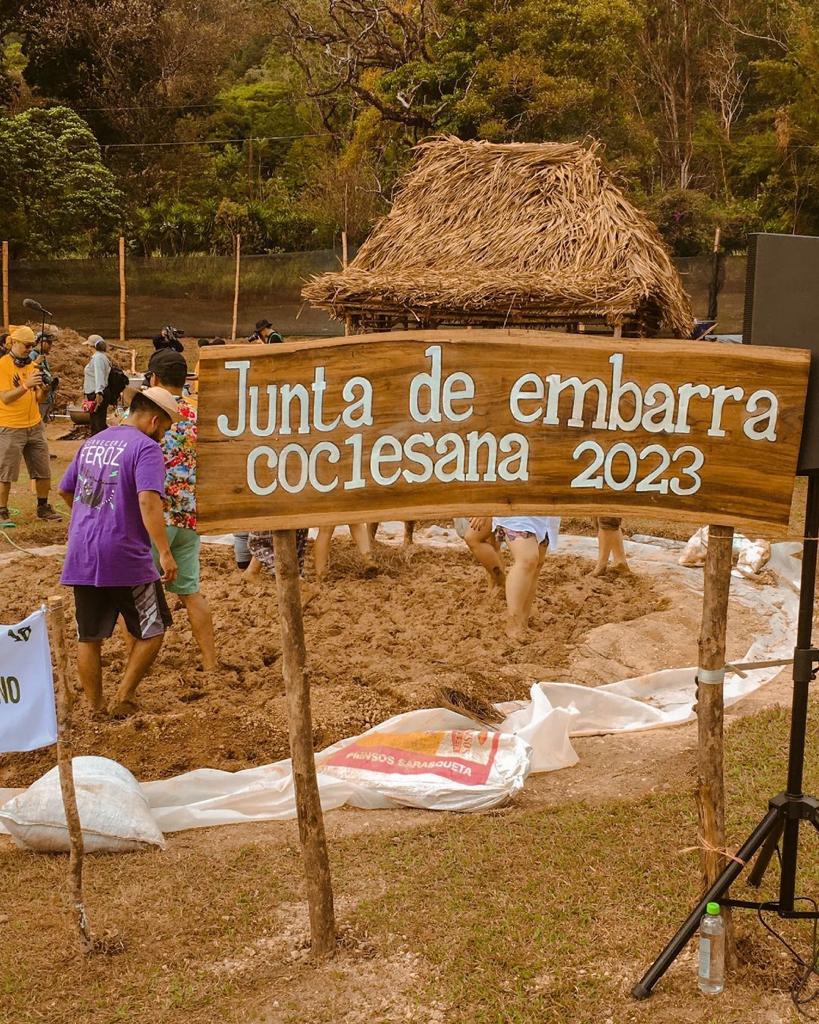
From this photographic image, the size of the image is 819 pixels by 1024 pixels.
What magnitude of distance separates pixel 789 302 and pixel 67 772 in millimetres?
2581

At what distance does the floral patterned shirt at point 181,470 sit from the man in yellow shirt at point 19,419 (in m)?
3.80

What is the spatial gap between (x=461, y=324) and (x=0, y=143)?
1905cm

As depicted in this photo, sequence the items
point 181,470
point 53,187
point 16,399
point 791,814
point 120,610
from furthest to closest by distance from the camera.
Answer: point 53,187
point 16,399
point 181,470
point 120,610
point 791,814

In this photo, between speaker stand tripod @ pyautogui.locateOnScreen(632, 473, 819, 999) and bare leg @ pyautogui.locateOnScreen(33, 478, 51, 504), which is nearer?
speaker stand tripod @ pyautogui.locateOnScreen(632, 473, 819, 999)

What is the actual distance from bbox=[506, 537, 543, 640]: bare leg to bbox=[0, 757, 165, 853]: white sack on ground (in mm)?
3039

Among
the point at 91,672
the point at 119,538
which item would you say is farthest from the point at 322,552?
the point at 119,538

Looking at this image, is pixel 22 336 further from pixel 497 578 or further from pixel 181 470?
pixel 497 578

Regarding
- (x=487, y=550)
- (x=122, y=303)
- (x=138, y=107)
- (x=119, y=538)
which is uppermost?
(x=138, y=107)

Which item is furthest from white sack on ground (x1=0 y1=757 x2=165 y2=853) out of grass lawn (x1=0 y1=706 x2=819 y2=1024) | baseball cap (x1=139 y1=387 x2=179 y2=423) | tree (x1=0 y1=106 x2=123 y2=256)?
tree (x1=0 y1=106 x2=123 y2=256)

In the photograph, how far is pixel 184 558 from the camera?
596 cm

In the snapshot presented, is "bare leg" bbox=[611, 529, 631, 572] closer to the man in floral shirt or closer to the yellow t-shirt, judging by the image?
the man in floral shirt

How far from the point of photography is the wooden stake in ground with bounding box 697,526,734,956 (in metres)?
3.21

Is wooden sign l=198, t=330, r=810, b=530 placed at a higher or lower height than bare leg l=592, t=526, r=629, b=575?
higher

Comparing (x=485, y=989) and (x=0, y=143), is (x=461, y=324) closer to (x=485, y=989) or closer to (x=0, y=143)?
(x=485, y=989)
